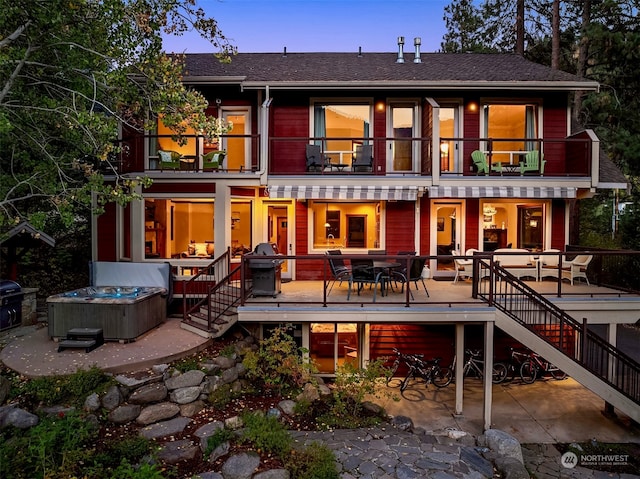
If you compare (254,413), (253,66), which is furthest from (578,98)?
(254,413)

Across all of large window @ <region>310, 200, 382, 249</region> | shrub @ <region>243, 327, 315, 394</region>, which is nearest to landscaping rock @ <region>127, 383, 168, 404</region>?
shrub @ <region>243, 327, 315, 394</region>

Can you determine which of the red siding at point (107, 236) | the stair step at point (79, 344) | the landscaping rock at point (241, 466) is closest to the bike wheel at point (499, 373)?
the landscaping rock at point (241, 466)

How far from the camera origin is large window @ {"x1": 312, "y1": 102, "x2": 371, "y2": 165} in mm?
12680

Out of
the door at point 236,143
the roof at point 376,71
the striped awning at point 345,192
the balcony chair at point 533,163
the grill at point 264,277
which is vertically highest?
the roof at point 376,71

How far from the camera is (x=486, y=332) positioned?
28.9ft

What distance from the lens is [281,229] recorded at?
13625 millimetres

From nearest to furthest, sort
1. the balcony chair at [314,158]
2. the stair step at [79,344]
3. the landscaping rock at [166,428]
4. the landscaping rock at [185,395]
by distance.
Answer: the landscaping rock at [166,428]
the landscaping rock at [185,395]
the stair step at [79,344]
the balcony chair at [314,158]

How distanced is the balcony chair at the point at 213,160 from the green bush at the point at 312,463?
855 cm

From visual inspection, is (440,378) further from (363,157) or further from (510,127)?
(510,127)

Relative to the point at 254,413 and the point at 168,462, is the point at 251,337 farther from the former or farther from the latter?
the point at 168,462

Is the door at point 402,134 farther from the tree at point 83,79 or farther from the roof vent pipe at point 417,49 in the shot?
the tree at point 83,79

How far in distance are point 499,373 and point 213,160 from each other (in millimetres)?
10750

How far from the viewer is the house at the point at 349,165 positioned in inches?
468

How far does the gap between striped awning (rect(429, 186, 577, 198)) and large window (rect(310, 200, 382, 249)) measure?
2340mm
